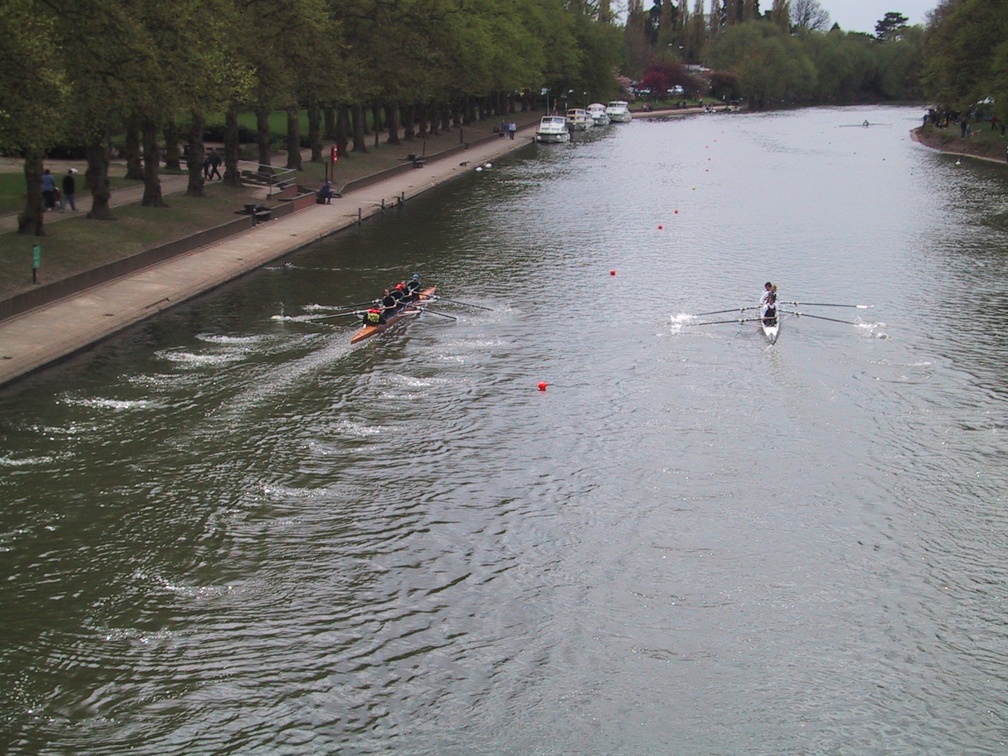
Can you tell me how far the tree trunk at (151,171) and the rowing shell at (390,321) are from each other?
54.5 feet

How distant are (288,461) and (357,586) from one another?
645 centimetres

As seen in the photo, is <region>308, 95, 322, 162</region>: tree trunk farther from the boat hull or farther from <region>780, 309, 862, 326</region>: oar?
the boat hull

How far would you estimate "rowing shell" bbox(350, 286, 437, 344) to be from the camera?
37.7 meters

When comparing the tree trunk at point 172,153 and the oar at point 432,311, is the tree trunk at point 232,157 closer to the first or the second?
the tree trunk at point 172,153

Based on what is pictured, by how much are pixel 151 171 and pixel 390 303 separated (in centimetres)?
1896

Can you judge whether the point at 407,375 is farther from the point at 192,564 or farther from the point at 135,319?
the point at 192,564

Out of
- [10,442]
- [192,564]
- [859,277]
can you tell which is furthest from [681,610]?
[859,277]

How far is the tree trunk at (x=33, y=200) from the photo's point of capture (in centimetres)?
4188

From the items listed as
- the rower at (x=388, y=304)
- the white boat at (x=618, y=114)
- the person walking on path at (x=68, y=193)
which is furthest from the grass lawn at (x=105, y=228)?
the white boat at (x=618, y=114)

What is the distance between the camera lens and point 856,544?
24.0m

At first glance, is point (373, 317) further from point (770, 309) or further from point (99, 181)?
point (99, 181)

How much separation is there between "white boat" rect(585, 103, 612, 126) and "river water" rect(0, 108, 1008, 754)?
11803 centimetres

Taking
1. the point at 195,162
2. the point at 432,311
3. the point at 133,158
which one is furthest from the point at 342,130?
the point at 432,311

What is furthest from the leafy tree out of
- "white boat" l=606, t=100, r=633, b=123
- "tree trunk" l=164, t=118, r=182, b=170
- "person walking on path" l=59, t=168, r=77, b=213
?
"white boat" l=606, t=100, r=633, b=123
